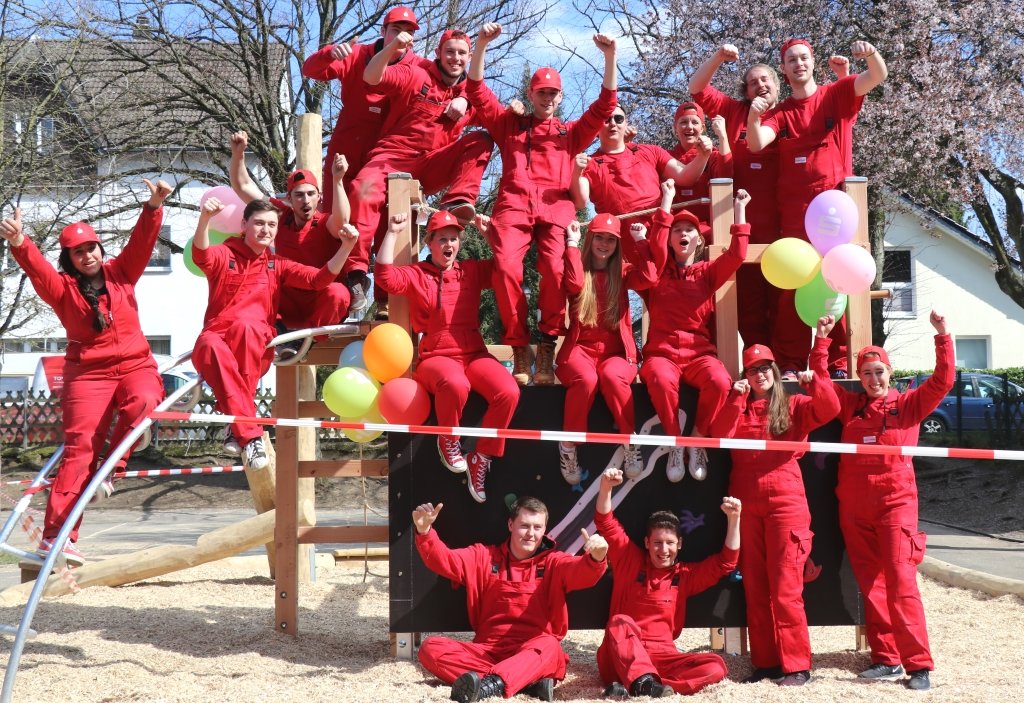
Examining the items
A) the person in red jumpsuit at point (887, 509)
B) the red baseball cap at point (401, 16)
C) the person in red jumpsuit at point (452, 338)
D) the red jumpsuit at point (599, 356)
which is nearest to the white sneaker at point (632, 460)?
the red jumpsuit at point (599, 356)

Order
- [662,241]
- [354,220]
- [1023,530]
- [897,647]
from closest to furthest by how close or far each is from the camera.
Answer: [897,647]
[662,241]
[354,220]
[1023,530]

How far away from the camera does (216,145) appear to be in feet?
51.9

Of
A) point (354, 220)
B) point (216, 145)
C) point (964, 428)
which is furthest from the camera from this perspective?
point (964, 428)

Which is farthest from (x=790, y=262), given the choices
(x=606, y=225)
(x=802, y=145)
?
(x=802, y=145)

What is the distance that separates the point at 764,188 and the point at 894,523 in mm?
2479

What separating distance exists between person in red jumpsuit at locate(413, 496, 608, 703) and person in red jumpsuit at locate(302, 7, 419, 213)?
2.67m

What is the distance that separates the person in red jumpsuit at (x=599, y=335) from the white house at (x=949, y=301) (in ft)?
70.0

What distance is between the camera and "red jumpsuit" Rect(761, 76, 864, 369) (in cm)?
673

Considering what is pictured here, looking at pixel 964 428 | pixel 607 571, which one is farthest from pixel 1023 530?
pixel 607 571

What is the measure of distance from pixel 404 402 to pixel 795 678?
2573mm

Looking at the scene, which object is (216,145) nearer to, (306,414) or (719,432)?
(306,414)

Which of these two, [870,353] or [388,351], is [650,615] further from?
[388,351]

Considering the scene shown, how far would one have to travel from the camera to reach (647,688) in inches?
207

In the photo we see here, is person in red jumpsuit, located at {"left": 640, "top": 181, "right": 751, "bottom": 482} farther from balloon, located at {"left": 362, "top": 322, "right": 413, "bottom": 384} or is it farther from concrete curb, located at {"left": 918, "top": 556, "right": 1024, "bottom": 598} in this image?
concrete curb, located at {"left": 918, "top": 556, "right": 1024, "bottom": 598}
